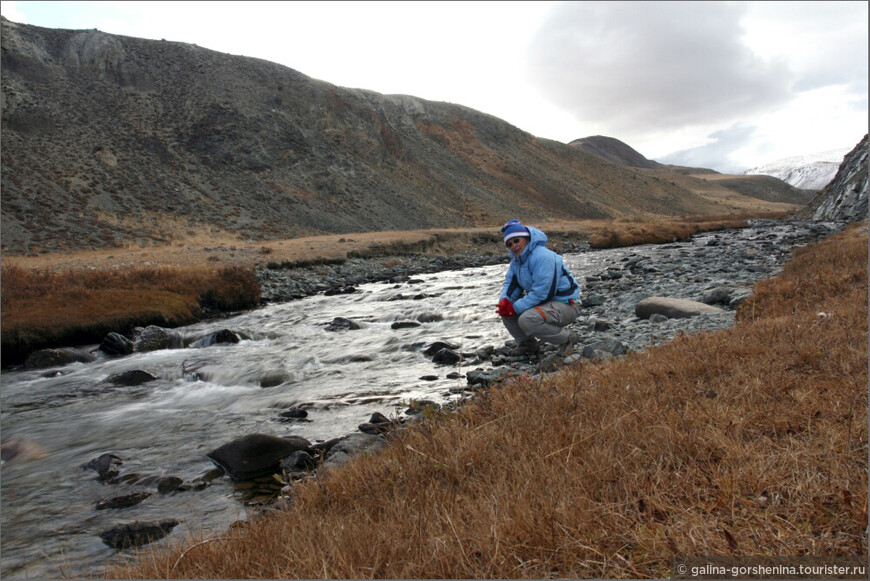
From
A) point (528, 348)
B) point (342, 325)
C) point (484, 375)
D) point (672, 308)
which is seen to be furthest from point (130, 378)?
Answer: point (672, 308)

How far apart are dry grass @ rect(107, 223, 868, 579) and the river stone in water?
2.24 meters

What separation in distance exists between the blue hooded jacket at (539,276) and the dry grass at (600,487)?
3575 millimetres

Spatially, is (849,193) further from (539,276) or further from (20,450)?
(20,450)

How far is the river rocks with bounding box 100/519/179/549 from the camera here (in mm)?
4562

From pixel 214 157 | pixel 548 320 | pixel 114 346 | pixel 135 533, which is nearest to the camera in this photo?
pixel 135 533

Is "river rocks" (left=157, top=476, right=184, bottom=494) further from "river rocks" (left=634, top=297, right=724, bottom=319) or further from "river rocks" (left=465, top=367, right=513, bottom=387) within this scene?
"river rocks" (left=634, top=297, right=724, bottom=319)

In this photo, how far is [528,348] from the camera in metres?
8.97

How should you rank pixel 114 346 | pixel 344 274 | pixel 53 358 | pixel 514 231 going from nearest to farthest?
pixel 514 231
pixel 53 358
pixel 114 346
pixel 344 274

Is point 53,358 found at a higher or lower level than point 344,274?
lower

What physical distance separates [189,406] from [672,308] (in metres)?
9.74

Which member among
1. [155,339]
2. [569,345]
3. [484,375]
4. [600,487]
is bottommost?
[155,339]

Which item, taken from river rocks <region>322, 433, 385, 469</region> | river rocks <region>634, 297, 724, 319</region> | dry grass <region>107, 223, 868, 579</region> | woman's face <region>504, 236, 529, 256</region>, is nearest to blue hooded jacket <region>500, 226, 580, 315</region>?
woman's face <region>504, 236, 529, 256</region>

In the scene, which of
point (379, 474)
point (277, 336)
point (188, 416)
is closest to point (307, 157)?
point (277, 336)

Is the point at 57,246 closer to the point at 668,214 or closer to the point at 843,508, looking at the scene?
the point at 843,508
